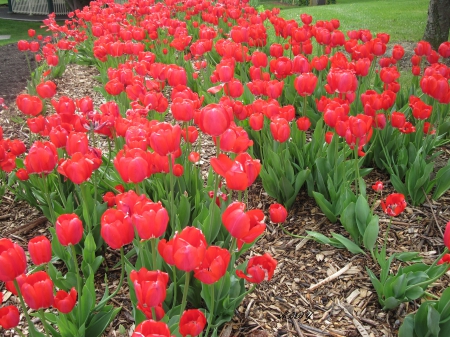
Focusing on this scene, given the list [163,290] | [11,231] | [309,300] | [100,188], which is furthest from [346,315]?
[11,231]

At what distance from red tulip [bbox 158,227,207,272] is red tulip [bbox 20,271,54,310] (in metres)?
0.45

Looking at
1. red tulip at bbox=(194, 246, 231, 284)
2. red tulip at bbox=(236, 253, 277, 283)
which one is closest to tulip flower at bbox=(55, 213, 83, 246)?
red tulip at bbox=(194, 246, 231, 284)

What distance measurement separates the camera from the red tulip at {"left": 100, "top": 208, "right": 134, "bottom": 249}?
166 centimetres

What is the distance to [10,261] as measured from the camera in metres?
1.47

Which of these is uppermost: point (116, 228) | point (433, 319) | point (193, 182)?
point (116, 228)

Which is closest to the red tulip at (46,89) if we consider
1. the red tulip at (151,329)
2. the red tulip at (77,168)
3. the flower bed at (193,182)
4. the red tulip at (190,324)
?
the flower bed at (193,182)

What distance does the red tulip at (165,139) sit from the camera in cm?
187

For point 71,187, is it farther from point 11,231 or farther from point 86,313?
point 86,313

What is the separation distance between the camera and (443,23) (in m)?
6.68

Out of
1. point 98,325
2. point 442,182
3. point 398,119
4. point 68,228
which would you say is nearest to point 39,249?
point 68,228

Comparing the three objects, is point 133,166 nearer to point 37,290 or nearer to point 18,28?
point 37,290

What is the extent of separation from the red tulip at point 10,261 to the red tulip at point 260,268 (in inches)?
30.5

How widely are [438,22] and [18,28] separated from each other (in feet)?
44.5

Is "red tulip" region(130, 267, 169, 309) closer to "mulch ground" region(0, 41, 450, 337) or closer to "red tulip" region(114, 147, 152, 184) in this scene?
"red tulip" region(114, 147, 152, 184)
